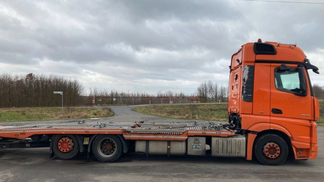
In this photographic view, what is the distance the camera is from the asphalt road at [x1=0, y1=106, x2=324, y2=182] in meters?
5.45

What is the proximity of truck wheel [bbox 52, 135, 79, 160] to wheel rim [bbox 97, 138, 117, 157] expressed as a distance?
2.42 ft

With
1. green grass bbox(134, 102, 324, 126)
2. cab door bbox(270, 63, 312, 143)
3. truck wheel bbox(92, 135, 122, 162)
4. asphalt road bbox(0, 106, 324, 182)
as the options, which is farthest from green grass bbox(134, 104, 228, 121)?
truck wheel bbox(92, 135, 122, 162)

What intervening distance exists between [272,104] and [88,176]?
5.03 metres

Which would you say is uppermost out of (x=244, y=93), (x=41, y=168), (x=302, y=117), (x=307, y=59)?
(x=307, y=59)

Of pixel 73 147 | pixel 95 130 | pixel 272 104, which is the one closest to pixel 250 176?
pixel 272 104

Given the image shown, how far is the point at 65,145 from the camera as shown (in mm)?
7105

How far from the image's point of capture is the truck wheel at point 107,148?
6867 millimetres

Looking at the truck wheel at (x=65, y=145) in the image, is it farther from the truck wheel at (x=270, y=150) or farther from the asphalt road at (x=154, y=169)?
the truck wheel at (x=270, y=150)

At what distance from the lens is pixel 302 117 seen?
6.39 m

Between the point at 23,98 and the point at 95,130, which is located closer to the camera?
the point at 95,130

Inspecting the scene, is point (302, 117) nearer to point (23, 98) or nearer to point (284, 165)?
point (284, 165)

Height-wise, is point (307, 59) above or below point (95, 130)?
above

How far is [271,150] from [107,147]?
4586 millimetres

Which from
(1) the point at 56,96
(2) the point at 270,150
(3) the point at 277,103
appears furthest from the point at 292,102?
(1) the point at 56,96
